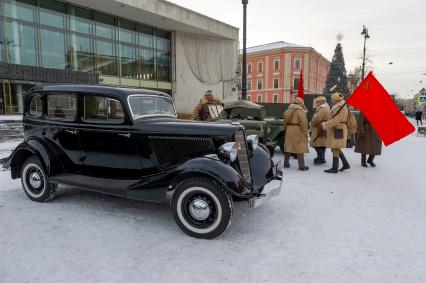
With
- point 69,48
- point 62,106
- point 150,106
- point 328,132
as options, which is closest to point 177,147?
point 150,106

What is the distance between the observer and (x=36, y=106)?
4262 mm

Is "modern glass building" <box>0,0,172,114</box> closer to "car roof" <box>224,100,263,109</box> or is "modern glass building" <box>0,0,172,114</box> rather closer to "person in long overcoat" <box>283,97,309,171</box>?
"car roof" <box>224,100,263,109</box>

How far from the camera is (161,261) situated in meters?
2.61

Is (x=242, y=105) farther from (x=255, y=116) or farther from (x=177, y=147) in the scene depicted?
(x=177, y=147)

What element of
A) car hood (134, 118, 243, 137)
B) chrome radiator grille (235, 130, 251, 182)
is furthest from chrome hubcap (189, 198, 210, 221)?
car hood (134, 118, 243, 137)

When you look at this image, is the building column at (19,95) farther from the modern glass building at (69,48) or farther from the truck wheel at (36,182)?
the truck wheel at (36,182)

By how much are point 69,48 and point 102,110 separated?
53.4 ft

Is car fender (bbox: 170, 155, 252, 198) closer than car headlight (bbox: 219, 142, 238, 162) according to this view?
Yes

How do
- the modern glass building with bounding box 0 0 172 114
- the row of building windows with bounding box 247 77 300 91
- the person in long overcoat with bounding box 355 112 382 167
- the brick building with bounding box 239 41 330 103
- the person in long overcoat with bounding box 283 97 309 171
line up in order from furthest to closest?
the row of building windows with bounding box 247 77 300 91 → the brick building with bounding box 239 41 330 103 → the modern glass building with bounding box 0 0 172 114 → the person in long overcoat with bounding box 355 112 382 167 → the person in long overcoat with bounding box 283 97 309 171

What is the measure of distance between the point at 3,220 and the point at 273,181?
11.4ft

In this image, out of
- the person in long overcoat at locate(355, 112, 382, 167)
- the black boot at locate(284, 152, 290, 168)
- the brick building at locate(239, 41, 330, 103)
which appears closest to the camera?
the black boot at locate(284, 152, 290, 168)

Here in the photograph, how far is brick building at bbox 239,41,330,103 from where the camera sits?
4984 cm

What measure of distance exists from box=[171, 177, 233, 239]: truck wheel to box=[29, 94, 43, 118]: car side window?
2647mm

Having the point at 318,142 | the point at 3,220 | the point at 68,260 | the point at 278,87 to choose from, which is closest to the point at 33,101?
the point at 3,220
